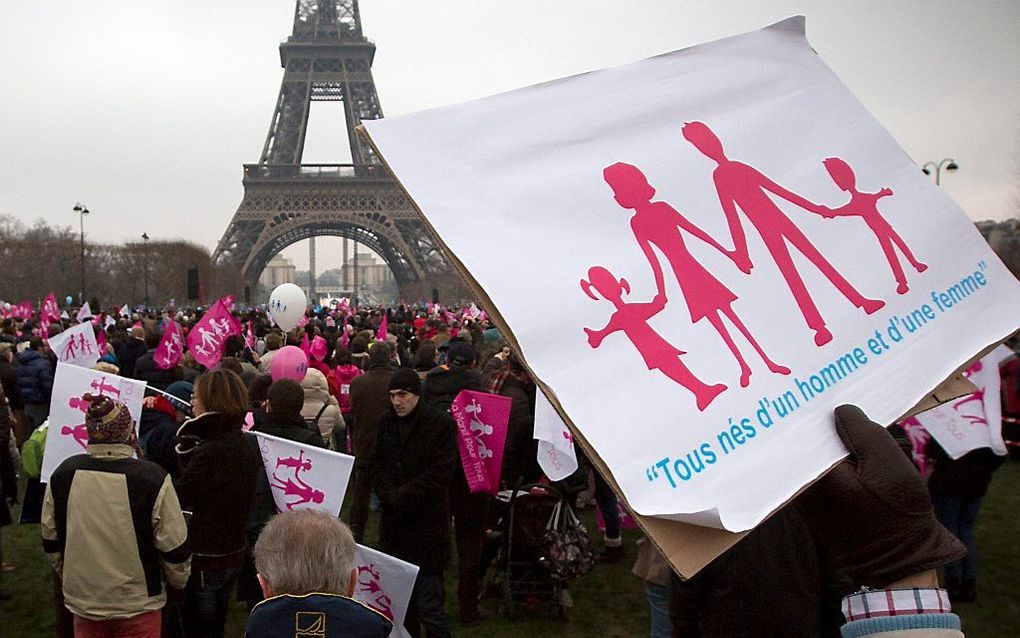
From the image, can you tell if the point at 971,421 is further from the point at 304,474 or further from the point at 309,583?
the point at 309,583

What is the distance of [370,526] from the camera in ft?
27.7

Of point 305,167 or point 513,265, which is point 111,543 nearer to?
point 513,265

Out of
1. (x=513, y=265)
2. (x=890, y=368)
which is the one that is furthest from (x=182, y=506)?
(x=890, y=368)

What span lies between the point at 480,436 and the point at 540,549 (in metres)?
0.88

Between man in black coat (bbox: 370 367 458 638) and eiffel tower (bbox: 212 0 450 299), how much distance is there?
5277 centimetres

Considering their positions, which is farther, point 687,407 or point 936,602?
point 936,602

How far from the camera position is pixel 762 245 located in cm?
210

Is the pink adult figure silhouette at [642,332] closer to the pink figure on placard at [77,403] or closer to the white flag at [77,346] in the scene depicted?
the pink figure on placard at [77,403]

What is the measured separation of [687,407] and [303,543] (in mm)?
1101

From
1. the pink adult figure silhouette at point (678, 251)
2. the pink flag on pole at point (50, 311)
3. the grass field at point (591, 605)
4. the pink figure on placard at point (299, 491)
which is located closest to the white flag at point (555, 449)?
the grass field at point (591, 605)

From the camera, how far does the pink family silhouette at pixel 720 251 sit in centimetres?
184

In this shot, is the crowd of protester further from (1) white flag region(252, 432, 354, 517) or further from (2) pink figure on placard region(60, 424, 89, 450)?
(2) pink figure on placard region(60, 424, 89, 450)

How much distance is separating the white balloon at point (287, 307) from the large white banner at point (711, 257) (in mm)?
12350

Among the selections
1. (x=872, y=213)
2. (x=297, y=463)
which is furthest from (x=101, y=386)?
(x=872, y=213)
